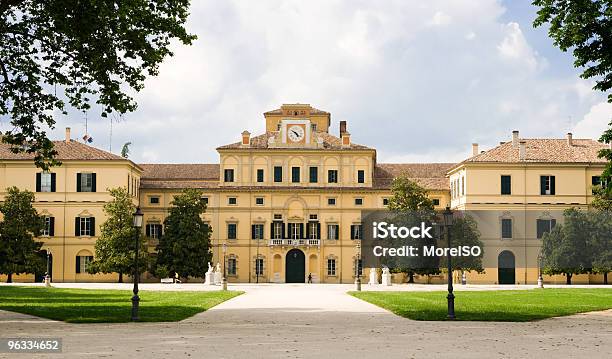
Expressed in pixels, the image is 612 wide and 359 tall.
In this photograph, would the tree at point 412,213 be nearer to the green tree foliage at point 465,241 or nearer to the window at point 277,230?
the green tree foliage at point 465,241

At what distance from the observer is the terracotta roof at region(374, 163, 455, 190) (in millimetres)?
73438

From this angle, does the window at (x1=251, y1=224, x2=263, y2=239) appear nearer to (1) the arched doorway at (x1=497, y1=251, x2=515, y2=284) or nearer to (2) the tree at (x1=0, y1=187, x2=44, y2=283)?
(2) the tree at (x1=0, y1=187, x2=44, y2=283)

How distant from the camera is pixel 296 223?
7194 cm

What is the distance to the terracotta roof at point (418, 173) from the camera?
241ft

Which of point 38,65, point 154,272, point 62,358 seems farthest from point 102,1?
point 154,272

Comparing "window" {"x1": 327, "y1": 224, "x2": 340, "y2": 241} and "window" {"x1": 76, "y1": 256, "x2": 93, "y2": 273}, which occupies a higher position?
"window" {"x1": 327, "y1": 224, "x2": 340, "y2": 241}

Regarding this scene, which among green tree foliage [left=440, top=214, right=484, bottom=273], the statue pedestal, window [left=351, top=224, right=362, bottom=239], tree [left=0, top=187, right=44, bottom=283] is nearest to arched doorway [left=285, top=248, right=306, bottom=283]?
window [left=351, top=224, right=362, bottom=239]

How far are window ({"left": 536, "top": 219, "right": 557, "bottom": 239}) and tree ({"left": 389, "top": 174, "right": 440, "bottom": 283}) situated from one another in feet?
28.9

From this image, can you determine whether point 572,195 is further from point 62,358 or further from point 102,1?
point 62,358

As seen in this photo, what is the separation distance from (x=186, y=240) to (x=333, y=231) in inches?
516

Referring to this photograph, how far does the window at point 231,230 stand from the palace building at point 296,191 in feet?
0.37

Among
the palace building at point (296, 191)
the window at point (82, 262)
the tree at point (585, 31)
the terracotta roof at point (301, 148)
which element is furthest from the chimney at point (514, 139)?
the tree at point (585, 31)

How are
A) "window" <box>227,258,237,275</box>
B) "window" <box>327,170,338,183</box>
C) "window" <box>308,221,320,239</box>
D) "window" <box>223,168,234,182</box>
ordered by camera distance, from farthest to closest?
"window" <box>327,170,338,183</box>, "window" <box>223,168,234,182</box>, "window" <box>308,221,320,239</box>, "window" <box>227,258,237,275</box>

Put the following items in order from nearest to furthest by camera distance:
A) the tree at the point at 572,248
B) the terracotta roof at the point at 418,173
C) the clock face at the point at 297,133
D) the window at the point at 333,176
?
the tree at the point at 572,248 < the window at the point at 333,176 < the clock face at the point at 297,133 < the terracotta roof at the point at 418,173
